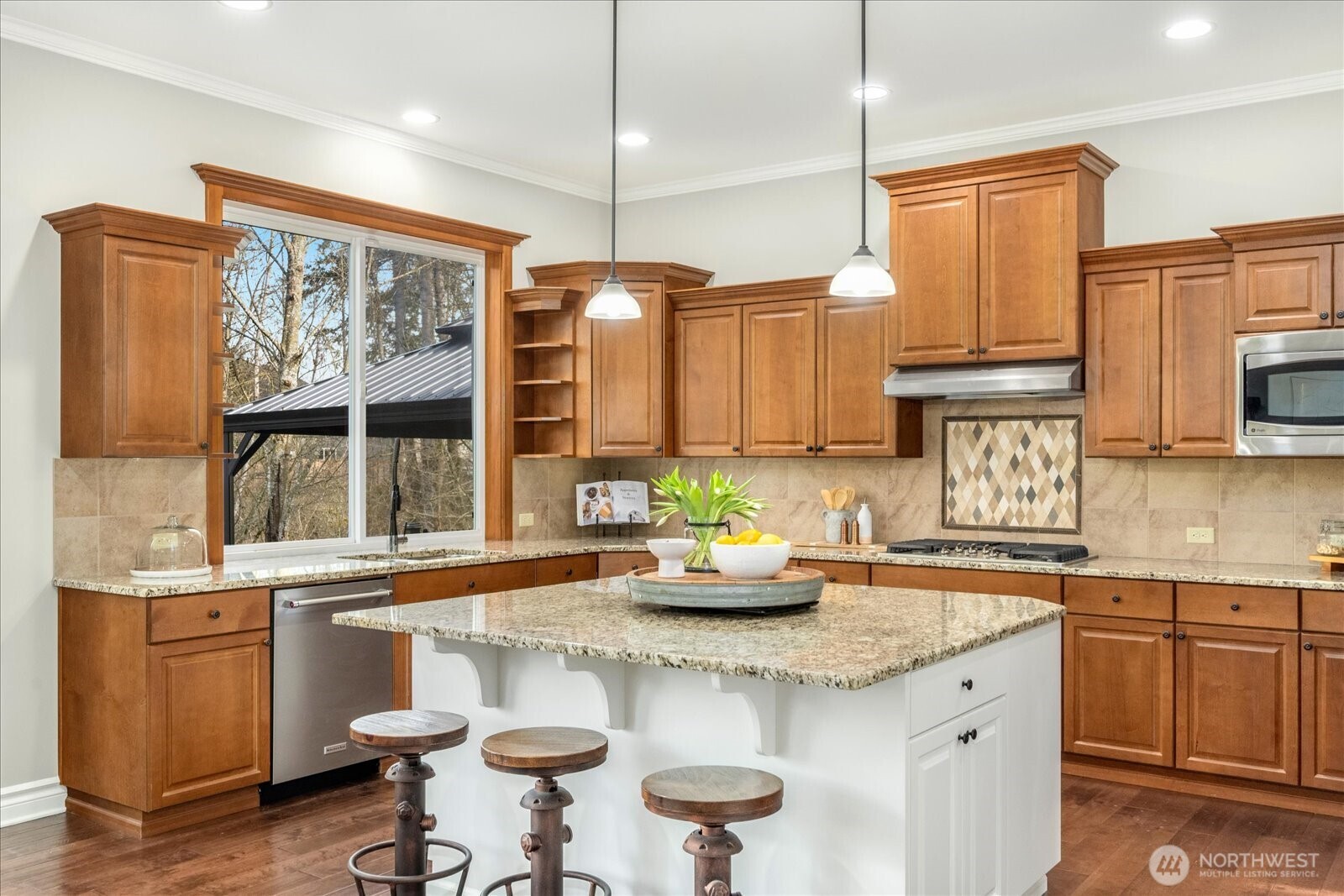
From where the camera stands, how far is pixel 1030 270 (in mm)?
4863

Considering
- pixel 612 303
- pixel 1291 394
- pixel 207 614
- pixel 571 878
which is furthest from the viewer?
pixel 1291 394

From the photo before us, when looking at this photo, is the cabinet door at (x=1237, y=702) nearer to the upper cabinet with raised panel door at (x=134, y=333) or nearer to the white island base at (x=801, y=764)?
the white island base at (x=801, y=764)

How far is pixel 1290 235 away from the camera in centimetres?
431

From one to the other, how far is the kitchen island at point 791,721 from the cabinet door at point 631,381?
2.60 meters

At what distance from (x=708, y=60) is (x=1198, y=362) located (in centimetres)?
237

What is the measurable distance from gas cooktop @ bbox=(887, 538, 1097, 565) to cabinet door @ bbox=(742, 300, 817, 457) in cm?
79

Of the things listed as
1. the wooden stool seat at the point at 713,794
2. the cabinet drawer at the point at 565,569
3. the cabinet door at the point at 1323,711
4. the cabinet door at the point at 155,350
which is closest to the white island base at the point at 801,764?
the wooden stool seat at the point at 713,794

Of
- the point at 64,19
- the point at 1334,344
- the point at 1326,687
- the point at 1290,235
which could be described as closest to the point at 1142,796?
the point at 1326,687

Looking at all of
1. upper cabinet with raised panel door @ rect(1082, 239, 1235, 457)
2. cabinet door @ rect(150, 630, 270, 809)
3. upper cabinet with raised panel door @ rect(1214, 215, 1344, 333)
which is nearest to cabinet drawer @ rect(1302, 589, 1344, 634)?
upper cabinet with raised panel door @ rect(1082, 239, 1235, 457)

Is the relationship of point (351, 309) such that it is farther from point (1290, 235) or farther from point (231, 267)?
point (1290, 235)

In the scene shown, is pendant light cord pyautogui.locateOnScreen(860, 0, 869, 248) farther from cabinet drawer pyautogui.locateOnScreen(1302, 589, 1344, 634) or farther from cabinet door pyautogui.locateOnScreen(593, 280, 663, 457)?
cabinet drawer pyautogui.locateOnScreen(1302, 589, 1344, 634)

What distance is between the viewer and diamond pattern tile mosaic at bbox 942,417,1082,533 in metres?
5.16

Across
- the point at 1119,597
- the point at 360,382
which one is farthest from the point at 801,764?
the point at 360,382

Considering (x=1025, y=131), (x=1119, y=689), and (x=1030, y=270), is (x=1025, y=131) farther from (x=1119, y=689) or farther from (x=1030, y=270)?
(x=1119, y=689)
